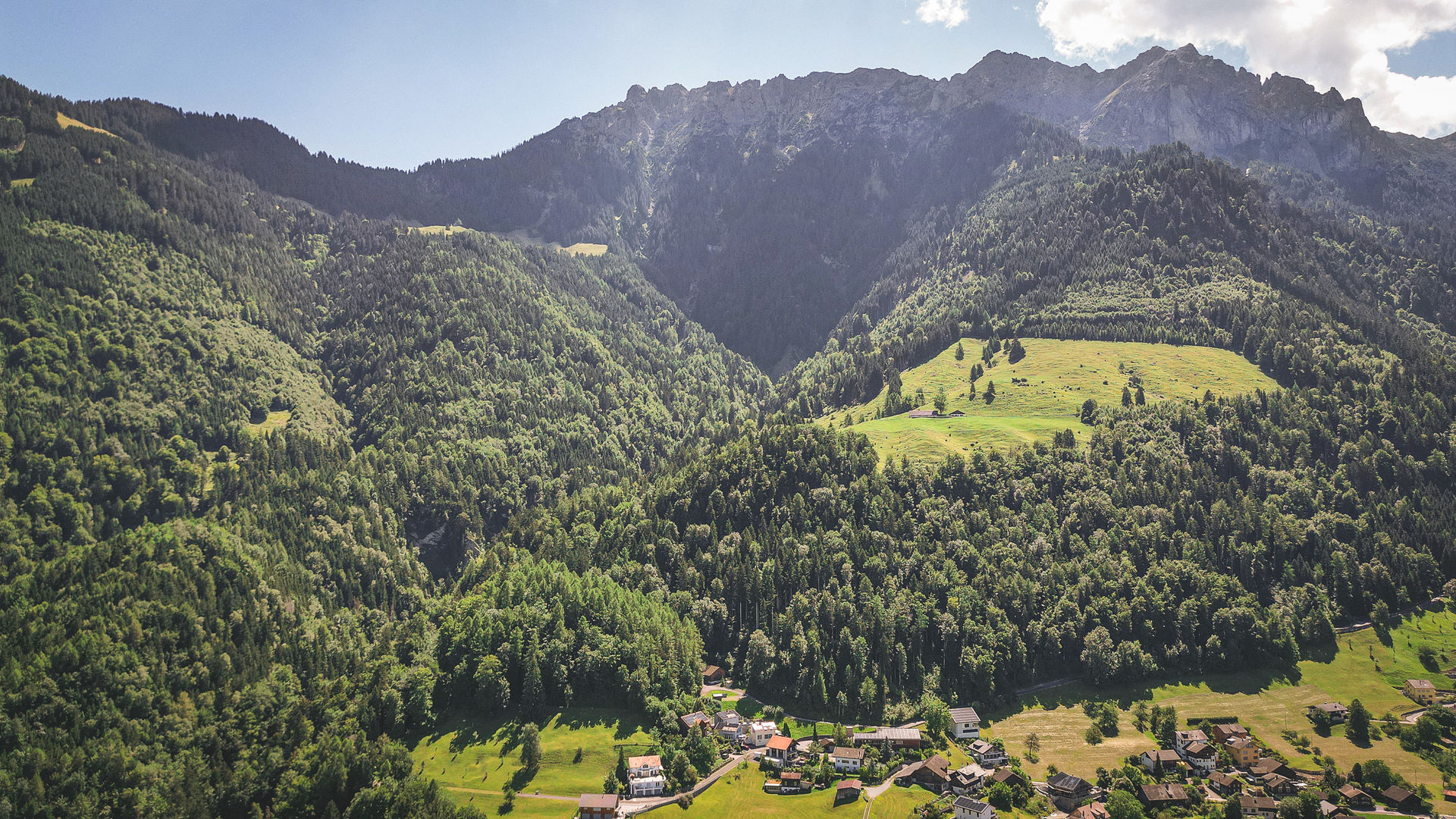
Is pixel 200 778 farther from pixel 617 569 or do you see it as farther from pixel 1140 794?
pixel 1140 794

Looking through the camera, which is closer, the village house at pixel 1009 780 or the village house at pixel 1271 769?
the village house at pixel 1009 780

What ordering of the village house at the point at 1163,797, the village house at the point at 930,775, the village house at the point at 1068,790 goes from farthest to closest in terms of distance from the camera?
the village house at the point at 930,775
the village house at the point at 1068,790
the village house at the point at 1163,797

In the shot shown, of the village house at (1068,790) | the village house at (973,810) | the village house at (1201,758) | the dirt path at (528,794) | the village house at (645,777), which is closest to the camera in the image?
the village house at (973,810)

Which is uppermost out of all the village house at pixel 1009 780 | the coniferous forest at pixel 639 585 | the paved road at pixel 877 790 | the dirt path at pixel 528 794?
the coniferous forest at pixel 639 585

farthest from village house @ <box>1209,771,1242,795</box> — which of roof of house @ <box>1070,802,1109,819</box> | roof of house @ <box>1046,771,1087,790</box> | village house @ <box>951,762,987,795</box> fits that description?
village house @ <box>951,762,987,795</box>

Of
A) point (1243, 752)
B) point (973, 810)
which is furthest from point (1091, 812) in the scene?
point (1243, 752)

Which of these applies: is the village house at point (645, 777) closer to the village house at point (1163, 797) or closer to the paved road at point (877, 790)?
the paved road at point (877, 790)

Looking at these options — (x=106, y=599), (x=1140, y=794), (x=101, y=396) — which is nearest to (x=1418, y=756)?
(x=1140, y=794)

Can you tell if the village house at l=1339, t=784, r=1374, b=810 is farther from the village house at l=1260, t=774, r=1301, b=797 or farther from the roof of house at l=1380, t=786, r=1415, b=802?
the village house at l=1260, t=774, r=1301, b=797

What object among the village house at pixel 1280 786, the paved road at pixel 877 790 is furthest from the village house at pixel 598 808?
the village house at pixel 1280 786

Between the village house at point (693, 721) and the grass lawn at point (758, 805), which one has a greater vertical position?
the village house at point (693, 721)
